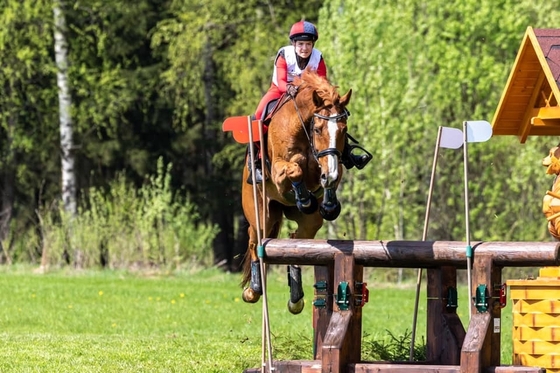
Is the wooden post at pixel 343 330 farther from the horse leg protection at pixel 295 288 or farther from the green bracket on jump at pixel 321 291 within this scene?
the horse leg protection at pixel 295 288

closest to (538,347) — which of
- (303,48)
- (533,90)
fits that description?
(533,90)

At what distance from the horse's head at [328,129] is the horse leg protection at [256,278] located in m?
1.89

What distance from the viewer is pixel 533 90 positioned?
413 inches

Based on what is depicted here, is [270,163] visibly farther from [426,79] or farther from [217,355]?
[426,79]

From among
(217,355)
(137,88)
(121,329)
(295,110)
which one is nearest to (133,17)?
(137,88)

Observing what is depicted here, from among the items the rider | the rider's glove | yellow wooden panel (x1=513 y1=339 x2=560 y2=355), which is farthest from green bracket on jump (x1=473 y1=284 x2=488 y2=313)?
the rider

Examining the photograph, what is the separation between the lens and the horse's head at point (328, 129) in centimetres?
841

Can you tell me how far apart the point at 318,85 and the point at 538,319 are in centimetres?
247

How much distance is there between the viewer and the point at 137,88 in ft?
98.8

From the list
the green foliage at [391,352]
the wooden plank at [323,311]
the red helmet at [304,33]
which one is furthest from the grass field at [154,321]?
the red helmet at [304,33]

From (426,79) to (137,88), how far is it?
849 centimetres

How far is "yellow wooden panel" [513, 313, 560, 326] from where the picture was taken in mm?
9055

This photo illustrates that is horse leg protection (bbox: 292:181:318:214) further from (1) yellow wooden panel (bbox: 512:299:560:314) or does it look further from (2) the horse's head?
(1) yellow wooden panel (bbox: 512:299:560:314)

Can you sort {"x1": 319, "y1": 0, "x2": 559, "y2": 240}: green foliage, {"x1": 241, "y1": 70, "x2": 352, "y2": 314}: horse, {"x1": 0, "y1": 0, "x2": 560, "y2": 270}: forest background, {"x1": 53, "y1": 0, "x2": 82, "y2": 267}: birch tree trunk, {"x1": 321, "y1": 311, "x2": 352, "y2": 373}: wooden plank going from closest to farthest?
{"x1": 321, "y1": 311, "x2": 352, "y2": 373}: wooden plank < {"x1": 241, "y1": 70, "x2": 352, "y2": 314}: horse < {"x1": 319, "y1": 0, "x2": 559, "y2": 240}: green foliage < {"x1": 0, "y1": 0, "x2": 560, "y2": 270}: forest background < {"x1": 53, "y1": 0, "x2": 82, "y2": 267}: birch tree trunk
